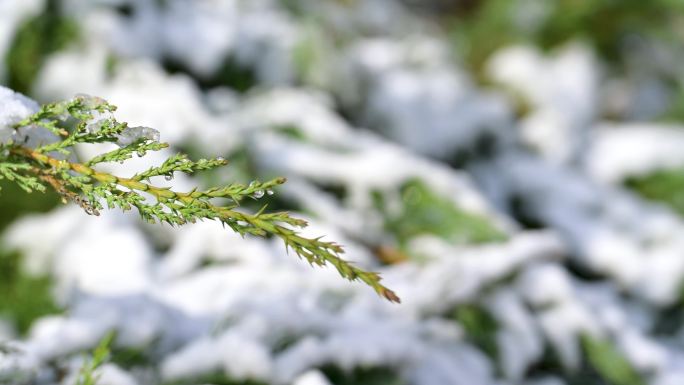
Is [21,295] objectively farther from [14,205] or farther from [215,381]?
[215,381]

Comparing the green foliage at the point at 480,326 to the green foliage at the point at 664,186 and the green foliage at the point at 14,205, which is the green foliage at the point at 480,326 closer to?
the green foliage at the point at 14,205

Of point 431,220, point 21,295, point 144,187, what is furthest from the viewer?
point 431,220

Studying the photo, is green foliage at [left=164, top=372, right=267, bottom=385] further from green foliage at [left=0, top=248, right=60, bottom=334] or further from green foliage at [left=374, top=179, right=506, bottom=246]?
green foliage at [left=374, top=179, right=506, bottom=246]

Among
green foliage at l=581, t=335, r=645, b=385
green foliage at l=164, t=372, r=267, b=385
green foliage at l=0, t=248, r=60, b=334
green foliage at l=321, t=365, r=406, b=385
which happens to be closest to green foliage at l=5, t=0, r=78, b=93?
green foliage at l=0, t=248, r=60, b=334

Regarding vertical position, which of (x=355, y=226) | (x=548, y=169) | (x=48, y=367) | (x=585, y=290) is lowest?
(x=48, y=367)

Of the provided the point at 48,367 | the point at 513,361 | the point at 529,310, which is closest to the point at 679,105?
the point at 529,310

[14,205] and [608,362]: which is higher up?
[608,362]

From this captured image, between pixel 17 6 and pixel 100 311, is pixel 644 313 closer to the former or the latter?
pixel 100 311

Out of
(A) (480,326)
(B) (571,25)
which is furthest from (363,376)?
(B) (571,25)

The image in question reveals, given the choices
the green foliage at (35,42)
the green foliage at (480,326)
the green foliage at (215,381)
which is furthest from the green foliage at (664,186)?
the green foliage at (35,42)
